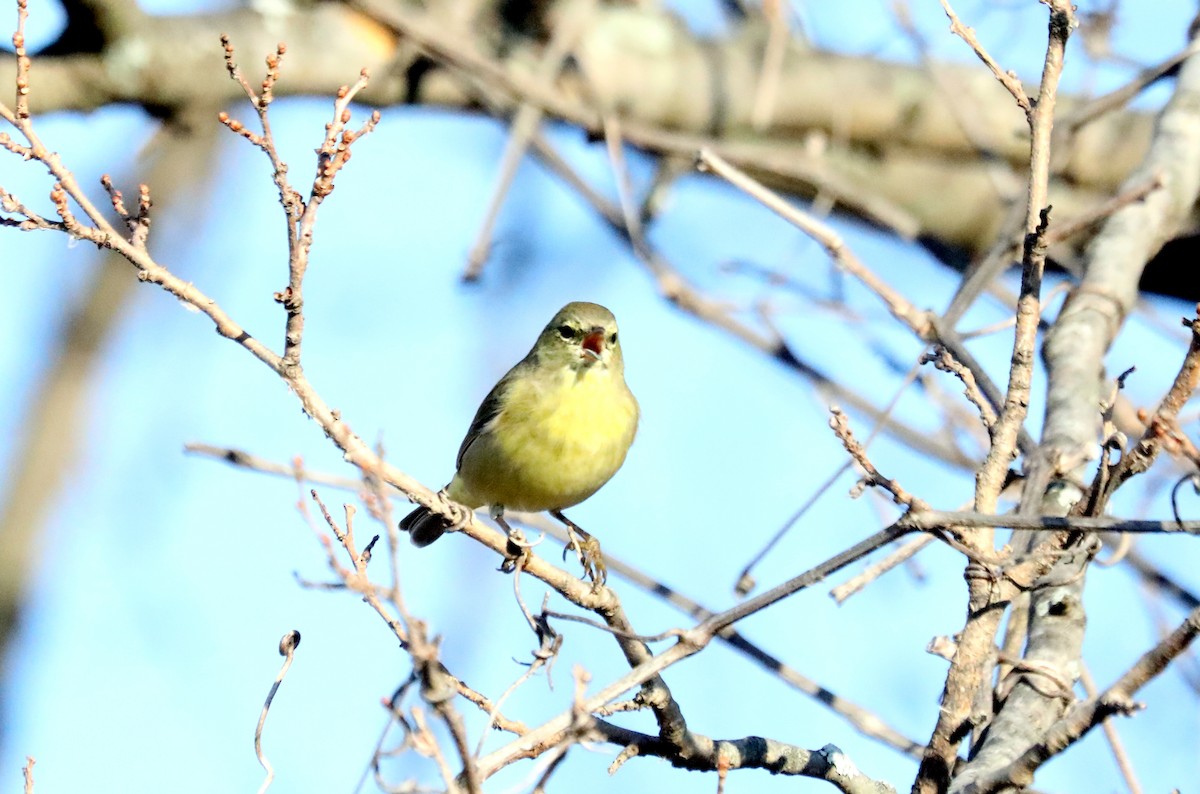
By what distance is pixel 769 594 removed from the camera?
7.75 ft

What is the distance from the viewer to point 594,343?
5.59 m

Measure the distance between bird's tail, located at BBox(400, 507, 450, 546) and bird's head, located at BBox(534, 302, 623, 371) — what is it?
0.95m

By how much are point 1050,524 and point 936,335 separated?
1714 mm

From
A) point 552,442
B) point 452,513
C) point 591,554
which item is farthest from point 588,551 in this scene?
point 452,513

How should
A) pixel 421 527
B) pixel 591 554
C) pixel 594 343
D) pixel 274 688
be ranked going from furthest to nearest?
pixel 421 527, pixel 594 343, pixel 591 554, pixel 274 688

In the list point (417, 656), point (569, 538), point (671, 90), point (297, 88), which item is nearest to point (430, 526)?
point (569, 538)

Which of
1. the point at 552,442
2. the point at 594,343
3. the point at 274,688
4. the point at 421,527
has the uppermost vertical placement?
the point at 594,343

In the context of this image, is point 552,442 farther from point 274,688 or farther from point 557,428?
point 274,688

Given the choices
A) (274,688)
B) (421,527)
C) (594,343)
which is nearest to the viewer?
(274,688)

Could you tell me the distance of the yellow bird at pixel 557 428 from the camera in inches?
205

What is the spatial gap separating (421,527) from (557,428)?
126cm

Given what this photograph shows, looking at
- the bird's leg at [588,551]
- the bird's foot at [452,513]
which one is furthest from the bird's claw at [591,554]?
the bird's foot at [452,513]

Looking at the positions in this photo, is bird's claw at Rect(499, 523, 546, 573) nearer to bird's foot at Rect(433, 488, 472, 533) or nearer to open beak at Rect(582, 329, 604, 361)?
bird's foot at Rect(433, 488, 472, 533)

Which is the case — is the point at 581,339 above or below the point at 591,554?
above
